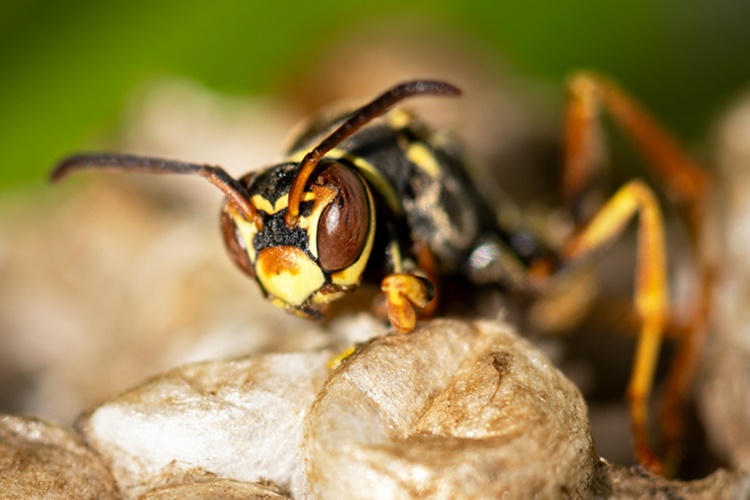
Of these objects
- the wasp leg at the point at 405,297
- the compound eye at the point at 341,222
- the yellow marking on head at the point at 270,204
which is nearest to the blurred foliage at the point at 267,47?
the yellow marking on head at the point at 270,204

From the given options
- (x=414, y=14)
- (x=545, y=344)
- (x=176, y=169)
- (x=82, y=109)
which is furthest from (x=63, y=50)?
(x=545, y=344)

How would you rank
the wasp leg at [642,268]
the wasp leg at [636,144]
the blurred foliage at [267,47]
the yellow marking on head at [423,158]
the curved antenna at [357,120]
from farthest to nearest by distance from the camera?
the blurred foliage at [267,47]
the wasp leg at [636,144]
the yellow marking on head at [423,158]
the wasp leg at [642,268]
the curved antenna at [357,120]

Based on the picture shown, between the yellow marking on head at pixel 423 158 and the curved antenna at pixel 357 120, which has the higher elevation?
the curved antenna at pixel 357 120

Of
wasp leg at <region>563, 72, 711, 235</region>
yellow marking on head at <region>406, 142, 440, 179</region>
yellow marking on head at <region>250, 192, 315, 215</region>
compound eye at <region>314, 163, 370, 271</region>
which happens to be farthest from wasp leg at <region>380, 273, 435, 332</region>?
wasp leg at <region>563, 72, 711, 235</region>

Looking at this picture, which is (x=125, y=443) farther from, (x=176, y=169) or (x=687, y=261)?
(x=687, y=261)

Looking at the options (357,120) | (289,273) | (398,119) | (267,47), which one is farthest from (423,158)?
(267,47)

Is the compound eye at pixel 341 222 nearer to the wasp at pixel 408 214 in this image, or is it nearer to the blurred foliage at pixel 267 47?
the wasp at pixel 408 214
